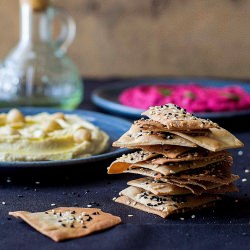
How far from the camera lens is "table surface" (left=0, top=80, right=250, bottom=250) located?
1266 mm

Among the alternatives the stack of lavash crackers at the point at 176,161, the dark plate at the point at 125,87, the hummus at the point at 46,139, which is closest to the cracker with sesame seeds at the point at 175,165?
the stack of lavash crackers at the point at 176,161

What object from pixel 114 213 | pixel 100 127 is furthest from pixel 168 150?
pixel 100 127

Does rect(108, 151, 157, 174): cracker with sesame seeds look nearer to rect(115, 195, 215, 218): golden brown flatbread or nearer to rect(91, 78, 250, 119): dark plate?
rect(115, 195, 215, 218): golden brown flatbread

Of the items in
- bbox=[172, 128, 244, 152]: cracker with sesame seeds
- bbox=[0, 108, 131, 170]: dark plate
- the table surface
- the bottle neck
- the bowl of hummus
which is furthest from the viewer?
the bottle neck

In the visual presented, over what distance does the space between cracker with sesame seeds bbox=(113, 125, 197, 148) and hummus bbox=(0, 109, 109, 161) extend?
1.09ft

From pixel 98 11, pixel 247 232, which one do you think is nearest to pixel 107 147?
pixel 247 232

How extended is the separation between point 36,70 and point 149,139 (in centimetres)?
111

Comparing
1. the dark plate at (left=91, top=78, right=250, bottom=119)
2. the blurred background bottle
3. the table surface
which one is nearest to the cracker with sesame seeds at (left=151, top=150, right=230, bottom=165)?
the table surface

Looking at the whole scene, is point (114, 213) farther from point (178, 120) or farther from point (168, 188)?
point (178, 120)

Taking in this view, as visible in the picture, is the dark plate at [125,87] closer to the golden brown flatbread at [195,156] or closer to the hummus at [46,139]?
the hummus at [46,139]

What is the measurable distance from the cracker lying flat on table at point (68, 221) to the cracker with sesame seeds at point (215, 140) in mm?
217

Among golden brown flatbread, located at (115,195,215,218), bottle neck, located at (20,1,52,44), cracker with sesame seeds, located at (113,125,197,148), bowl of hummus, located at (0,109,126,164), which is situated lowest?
golden brown flatbread, located at (115,195,215,218)

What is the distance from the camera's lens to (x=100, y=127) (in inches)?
84.6

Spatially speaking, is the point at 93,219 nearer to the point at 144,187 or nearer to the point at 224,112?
the point at 144,187
